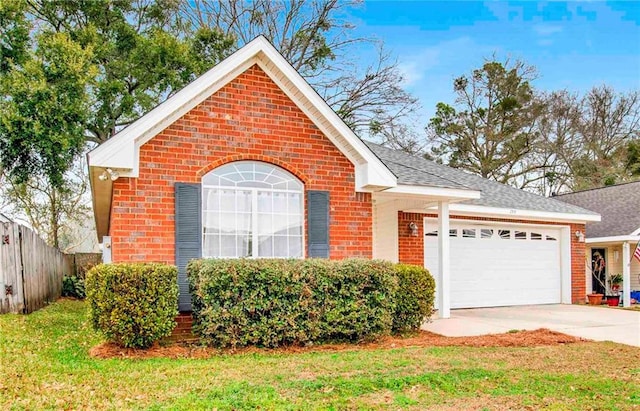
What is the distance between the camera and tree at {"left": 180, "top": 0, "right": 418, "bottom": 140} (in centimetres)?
2583

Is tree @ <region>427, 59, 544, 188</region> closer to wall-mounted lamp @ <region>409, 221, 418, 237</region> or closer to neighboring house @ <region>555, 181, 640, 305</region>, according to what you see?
neighboring house @ <region>555, 181, 640, 305</region>

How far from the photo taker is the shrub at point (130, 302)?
7.68 m

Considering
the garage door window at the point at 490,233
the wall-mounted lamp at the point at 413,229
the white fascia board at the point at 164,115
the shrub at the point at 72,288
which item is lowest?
the shrub at the point at 72,288

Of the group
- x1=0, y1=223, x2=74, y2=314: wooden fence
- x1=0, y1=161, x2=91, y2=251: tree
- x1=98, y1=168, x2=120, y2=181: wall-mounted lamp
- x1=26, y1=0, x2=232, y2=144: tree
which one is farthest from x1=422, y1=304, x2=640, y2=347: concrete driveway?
x1=0, y1=161, x2=91, y2=251: tree

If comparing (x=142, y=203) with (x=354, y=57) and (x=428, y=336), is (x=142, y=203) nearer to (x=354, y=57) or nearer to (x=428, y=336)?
(x=428, y=336)

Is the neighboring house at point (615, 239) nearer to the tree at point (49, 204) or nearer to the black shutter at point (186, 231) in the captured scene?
the black shutter at point (186, 231)

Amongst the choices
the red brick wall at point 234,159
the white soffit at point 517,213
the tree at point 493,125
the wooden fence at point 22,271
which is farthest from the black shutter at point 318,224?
the tree at point 493,125

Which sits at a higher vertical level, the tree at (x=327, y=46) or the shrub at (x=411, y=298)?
the tree at (x=327, y=46)

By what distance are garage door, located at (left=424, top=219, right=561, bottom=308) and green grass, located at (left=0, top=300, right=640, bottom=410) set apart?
627 cm

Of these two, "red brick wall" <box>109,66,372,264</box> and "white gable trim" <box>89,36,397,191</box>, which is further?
"red brick wall" <box>109,66,372,264</box>

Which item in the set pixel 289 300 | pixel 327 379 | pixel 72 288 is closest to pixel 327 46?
pixel 72 288

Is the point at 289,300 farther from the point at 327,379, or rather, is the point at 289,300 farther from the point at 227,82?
the point at 227,82

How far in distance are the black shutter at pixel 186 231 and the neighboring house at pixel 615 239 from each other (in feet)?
50.2

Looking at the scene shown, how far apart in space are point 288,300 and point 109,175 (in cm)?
377
